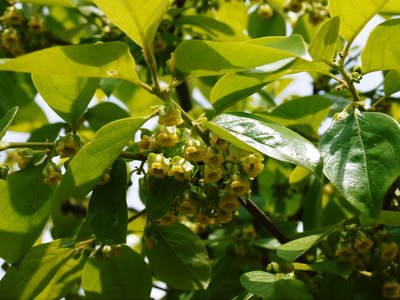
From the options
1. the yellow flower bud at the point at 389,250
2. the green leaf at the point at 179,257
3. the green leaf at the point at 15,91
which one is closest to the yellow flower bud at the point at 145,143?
the green leaf at the point at 179,257

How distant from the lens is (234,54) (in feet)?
3.61

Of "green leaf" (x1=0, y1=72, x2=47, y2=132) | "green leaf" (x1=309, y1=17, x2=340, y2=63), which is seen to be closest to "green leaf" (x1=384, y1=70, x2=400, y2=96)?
"green leaf" (x1=309, y1=17, x2=340, y2=63)

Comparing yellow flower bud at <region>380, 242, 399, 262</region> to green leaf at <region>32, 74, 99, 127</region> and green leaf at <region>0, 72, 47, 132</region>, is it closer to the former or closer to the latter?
green leaf at <region>32, 74, 99, 127</region>

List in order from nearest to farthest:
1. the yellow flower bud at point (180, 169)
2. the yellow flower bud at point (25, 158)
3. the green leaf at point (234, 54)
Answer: the green leaf at point (234, 54) → the yellow flower bud at point (180, 169) → the yellow flower bud at point (25, 158)

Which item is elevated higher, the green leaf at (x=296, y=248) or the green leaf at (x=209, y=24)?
the green leaf at (x=209, y=24)

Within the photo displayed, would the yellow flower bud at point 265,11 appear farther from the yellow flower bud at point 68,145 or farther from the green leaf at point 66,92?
the yellow flower bud at point 68,145

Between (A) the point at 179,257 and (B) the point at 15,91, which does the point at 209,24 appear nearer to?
(B) the point at 15,91

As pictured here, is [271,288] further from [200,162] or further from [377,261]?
[377,261]

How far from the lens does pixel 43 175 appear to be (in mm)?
1400

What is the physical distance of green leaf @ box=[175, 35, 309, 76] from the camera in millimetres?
1038

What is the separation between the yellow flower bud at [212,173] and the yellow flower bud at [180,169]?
0.11ft

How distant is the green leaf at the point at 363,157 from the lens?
1088 mm

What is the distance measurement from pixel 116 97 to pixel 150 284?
1.27 m

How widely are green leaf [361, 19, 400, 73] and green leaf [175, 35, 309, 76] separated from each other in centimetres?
32
